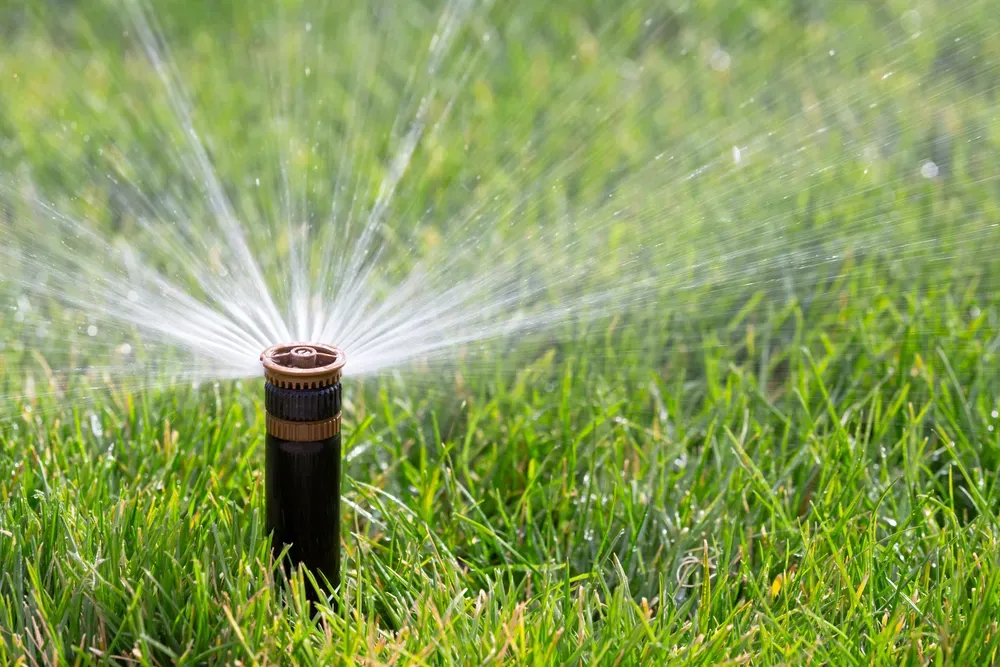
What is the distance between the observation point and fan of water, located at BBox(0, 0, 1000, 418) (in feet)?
9.32

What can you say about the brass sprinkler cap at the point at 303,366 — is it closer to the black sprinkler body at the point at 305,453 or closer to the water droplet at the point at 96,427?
the black sprinkler body at the point at 305,453

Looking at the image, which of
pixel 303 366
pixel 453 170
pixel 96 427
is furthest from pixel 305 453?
pixel 453 170

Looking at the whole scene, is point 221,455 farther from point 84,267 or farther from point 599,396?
point 84,267

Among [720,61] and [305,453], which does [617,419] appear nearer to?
[305,453]

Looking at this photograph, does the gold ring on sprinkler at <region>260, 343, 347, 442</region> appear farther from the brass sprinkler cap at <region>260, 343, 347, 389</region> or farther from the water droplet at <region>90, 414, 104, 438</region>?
the water droplet at <region>90, 414, 104, 438</region>

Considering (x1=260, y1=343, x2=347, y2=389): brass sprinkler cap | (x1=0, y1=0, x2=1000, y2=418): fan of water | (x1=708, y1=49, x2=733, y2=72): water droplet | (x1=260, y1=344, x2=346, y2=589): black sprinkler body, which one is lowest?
(x1=260, y1=344, x2=346, y2=589): black sprinkler body

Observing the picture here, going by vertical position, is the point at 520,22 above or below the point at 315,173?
above

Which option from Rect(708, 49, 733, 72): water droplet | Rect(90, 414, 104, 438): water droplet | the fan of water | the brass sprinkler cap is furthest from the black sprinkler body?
Rect(708, 49, 733, 72): water droplet

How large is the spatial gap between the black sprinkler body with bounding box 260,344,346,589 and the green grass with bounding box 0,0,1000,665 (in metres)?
0.08

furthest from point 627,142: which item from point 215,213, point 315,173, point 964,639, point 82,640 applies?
point 82,640

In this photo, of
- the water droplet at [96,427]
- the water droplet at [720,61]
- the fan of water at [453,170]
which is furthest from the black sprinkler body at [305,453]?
the water droplet at [720,61]

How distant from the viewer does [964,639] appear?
1.78 metres

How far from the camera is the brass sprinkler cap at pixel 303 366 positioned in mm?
1635

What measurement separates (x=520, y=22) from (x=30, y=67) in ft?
6.08
